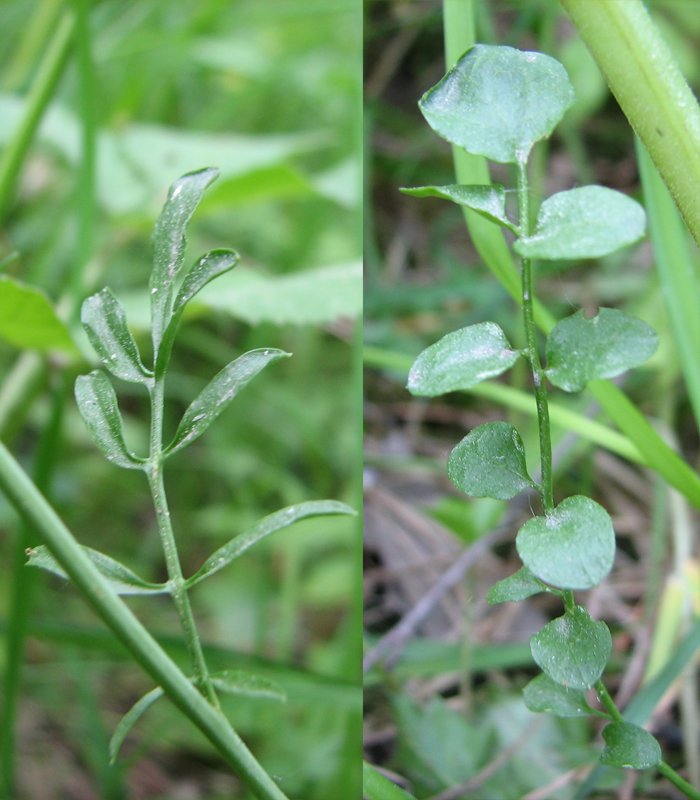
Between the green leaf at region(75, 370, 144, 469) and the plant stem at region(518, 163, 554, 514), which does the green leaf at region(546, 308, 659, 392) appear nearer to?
the plant stem at region(518, 163, 554, 514)

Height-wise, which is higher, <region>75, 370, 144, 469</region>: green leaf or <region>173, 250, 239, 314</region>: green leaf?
<region>173, 250, 239, 314</region>: green leaf

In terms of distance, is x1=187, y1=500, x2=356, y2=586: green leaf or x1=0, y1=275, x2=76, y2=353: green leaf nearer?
x1=187, y1=500, x2=356, y2=586: green leaf

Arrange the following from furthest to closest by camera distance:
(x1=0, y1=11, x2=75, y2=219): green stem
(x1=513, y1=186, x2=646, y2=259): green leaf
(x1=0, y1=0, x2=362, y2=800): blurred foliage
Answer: (x1=0, y1=0, x2=362, y2=800): blurred foliage, (x1=0, y1=11, x2=75, y2=219): green stem, (x1=513, y1=186, x2=646, y2=259): green leaf

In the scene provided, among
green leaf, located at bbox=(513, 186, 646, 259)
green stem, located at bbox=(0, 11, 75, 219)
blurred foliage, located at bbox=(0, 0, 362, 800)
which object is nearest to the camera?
green leaf, located at bbox=(513, 186, 646, 259)

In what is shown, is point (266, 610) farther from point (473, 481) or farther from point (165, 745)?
point (473, 481)

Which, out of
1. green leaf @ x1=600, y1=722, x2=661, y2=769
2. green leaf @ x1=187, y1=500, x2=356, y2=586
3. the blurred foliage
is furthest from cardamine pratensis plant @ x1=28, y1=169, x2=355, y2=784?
the blurred foliage

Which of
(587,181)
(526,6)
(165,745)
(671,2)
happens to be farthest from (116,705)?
(671,2)

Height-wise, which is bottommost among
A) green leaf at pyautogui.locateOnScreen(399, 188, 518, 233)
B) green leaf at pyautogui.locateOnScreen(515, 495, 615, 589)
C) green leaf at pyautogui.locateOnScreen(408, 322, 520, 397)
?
green leaf at pyautogui.locateOnScreen(515, 495, 615, 589)
